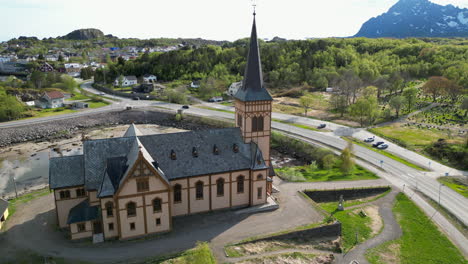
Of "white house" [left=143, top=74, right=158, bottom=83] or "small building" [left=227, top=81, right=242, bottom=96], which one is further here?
"white house" [left=143, top=74, right=158, bottom=83]

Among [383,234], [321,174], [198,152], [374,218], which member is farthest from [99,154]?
[321,174]

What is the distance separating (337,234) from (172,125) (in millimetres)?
63858

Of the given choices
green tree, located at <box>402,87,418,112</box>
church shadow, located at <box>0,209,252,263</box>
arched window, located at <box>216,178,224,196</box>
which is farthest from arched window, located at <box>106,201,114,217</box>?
green tree, located at <box>402,87,418,112</box>

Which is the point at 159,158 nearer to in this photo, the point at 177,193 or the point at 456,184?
the point at 177,193

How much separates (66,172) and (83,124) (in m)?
60.9

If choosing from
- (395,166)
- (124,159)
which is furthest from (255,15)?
(395,166)

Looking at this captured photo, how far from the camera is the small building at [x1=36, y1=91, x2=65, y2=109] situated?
10706 cm

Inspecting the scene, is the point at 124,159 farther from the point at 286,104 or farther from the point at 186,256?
the point at 286,104

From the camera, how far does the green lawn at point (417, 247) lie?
3325 centimetres

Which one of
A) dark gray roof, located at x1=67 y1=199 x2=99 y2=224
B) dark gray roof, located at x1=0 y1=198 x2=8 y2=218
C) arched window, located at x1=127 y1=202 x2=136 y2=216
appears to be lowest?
dark gray roof, located at x1=0 y1=198 x2=8 y2=218

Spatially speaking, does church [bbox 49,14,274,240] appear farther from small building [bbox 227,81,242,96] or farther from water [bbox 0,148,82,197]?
small building [bbox 227,81,242,96]

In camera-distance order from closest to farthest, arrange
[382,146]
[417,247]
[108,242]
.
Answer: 1. [108,242]
2. [417,247]
3. [382,146]

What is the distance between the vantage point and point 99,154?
36156mm

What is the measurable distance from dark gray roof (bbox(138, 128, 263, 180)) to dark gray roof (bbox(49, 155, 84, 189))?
742 centimetres
